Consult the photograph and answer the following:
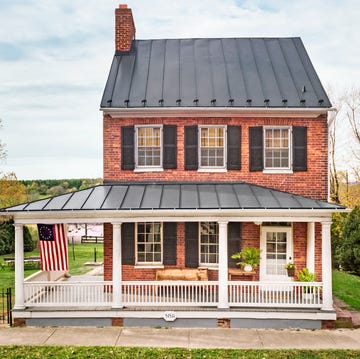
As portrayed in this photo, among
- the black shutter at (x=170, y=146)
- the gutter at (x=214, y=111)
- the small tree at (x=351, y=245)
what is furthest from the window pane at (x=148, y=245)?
the small tree at (x=351, y=245)

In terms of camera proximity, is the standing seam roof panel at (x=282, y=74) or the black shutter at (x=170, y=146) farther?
the standing seam roof panel at (x=282, y=74)

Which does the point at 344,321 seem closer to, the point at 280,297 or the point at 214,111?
the point at 280,297

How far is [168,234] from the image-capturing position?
15.6 metres

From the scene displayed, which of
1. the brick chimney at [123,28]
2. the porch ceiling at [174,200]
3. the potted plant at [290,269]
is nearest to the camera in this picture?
the porch ceiling at [174,200]

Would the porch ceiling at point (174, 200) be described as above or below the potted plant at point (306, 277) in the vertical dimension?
above

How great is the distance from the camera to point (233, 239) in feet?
50.9

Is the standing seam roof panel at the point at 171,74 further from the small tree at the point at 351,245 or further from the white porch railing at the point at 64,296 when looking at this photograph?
the small tree at the point at 351,245

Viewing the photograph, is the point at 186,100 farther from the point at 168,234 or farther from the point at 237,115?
the point at 168,234

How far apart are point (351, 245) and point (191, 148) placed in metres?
12.3

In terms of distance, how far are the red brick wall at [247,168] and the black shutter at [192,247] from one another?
191 centimetres

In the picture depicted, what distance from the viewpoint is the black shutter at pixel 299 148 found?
618 inches

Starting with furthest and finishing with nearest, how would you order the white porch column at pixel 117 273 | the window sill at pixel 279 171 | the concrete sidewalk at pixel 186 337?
1. the window sill at pixel 279 171
2. the white porch column at pixel 117 273
3. the concrete sidewalk at pixel 186 337

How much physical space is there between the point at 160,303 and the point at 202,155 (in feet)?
18.1

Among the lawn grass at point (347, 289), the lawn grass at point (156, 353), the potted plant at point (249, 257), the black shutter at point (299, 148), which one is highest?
the black shutter at point (299, 148)
